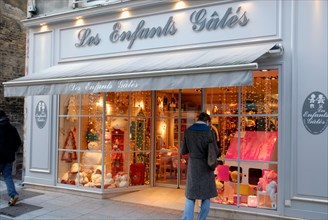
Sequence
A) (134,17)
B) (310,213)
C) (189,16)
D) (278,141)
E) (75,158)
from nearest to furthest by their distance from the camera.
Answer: (310,213) → (278,141) → (189,16) → (134,17) → (75,158)

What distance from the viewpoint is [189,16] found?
7.58m

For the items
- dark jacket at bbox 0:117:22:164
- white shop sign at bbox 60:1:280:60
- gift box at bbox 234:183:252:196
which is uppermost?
white shop sign at bbox 60:1:280:60

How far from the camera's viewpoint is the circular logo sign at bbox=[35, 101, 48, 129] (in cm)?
942

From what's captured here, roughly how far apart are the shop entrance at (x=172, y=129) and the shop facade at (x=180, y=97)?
3cm

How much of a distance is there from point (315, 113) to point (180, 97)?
12.7 ft

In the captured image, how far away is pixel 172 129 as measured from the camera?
374 inches

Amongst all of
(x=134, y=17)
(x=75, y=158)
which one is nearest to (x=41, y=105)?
(x=75, y=158)

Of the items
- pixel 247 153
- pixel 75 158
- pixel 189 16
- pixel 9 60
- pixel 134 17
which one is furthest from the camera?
pixel 9 60

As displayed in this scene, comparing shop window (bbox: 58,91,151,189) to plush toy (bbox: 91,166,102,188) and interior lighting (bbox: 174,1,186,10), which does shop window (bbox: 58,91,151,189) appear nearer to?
plush toy (bbox: 91,166,102,188)

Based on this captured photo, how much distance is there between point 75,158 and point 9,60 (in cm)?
758

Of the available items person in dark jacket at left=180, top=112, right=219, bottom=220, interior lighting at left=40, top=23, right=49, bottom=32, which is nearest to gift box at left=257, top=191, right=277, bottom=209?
person in dark jacket at left=180, top=112, right=219, bottom=220

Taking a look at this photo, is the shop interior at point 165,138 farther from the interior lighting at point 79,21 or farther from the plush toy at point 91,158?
the interior lighting at point 79,21

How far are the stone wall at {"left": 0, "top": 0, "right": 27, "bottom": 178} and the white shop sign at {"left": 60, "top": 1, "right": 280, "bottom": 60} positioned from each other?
20.1ft

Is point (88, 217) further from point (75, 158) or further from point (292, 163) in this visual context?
point (292, 163)
